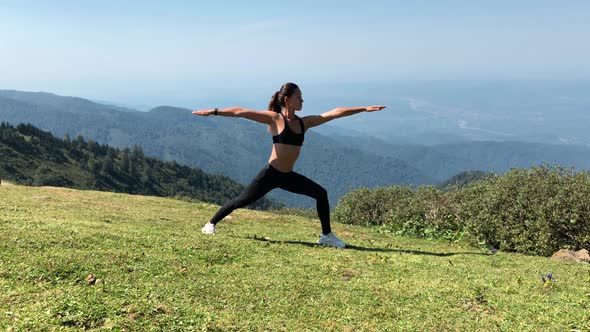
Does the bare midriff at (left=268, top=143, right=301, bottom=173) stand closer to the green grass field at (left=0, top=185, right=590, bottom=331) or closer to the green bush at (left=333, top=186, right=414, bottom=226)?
the green grass field at (left=0, top=185, right=590, bottom=331)

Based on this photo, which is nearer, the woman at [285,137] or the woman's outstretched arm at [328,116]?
the woman at [285,137]

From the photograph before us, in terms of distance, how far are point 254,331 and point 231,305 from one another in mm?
941

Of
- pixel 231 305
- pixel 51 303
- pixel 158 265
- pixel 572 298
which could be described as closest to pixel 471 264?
pixel 572 298

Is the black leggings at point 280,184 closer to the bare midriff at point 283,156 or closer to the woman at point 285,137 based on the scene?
the woman at point 285,137

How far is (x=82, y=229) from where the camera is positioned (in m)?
9.39

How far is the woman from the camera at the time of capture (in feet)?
32.3

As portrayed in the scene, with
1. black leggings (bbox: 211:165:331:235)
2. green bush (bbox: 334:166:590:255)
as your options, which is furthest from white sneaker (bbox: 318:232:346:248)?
green bush (bbox: 334:166:590:255)

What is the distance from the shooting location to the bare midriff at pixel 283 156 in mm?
9977

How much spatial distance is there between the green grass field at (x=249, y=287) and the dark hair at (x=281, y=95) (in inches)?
137

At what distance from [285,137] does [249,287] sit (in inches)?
165

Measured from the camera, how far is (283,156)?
10.0m

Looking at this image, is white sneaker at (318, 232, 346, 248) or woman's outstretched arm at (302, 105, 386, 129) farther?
white sneaker at (318, 232, 346, 248)

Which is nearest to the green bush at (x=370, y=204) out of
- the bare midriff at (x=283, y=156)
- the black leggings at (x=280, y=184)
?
the black leggings at (x=280, y=184)

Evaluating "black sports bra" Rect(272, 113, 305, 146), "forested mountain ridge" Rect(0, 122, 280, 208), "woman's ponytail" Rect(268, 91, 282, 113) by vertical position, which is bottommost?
"forested mountain ridge" Rect(0, 122, 280, 208)
